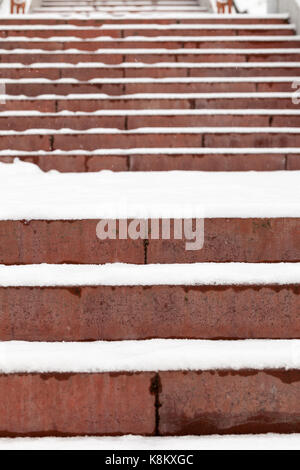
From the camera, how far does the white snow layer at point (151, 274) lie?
6.30 feet

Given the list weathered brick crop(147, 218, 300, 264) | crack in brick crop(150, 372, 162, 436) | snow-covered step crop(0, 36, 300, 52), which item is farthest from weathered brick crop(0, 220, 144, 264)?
snow-covered step crop(0, 36, 300, 52)

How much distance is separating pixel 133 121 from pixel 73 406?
2393 millimetres

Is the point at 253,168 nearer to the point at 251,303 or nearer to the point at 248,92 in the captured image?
the point at 248,92

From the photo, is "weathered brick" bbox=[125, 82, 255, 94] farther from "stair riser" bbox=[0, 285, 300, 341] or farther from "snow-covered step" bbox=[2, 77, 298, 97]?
"stair riser" bbox=[0, 285, 300, 341]

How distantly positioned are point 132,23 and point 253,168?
2784 mm

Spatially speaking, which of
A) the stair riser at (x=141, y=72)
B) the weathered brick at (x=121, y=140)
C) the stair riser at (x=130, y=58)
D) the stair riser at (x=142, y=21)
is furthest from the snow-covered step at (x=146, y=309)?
the stair riser at (x=142, y=21)

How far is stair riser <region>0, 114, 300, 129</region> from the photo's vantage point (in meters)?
3.65

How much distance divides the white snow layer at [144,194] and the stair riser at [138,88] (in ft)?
3.69

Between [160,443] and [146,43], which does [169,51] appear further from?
[160,443]

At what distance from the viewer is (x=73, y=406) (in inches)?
67.5

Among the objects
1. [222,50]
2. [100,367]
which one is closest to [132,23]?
[222,50]

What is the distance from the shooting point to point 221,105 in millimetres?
3910

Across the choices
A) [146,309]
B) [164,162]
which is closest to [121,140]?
[164,162]

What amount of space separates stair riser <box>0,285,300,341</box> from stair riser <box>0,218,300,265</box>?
0.83 ft
